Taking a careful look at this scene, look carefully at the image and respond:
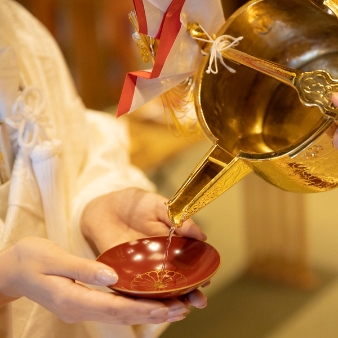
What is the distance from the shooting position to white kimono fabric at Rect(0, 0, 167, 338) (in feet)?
1.86

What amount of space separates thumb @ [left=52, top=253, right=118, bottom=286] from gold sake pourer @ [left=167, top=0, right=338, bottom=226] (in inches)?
3.5

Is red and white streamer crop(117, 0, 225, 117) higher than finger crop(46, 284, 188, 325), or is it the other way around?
red and white streamer crop(117, 0, 225, 117)

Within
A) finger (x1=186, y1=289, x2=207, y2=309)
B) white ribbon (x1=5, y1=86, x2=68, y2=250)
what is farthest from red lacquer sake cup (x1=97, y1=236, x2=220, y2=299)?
white ribbon (x1=5, y1=86, x2=68, y2=250)

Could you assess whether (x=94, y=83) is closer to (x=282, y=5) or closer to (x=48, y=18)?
(x=48, y=18)

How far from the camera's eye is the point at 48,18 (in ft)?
7.00

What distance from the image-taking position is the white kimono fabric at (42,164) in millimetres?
567

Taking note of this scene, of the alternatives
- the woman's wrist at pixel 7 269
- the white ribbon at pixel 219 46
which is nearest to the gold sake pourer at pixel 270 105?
the white ribbon at pixel 219 46

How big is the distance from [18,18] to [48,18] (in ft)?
5.07

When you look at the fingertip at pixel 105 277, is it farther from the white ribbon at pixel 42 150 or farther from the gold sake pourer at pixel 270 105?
the white ribbon at pixel 42 150

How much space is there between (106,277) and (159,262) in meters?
0.13

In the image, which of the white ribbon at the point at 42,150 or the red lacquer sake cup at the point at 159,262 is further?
the white ribbon at the point at 42,150

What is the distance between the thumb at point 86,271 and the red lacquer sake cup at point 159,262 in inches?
1.8

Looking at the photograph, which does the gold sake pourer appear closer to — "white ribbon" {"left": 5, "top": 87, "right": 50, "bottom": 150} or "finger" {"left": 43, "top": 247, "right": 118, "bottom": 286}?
"finger" {"left": 43, "top": 247, "right": 118, "bottom": 286}

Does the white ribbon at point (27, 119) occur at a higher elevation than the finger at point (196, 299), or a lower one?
higher
